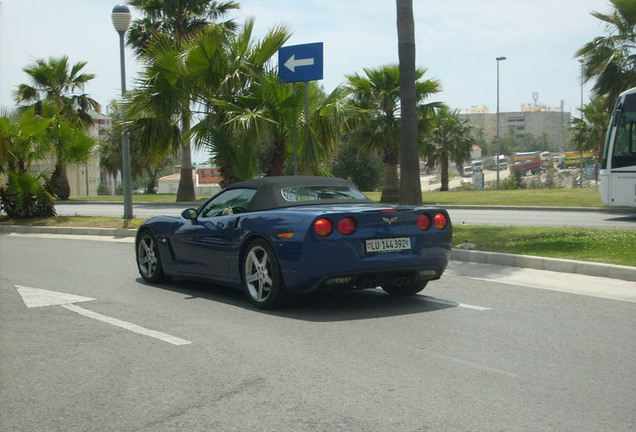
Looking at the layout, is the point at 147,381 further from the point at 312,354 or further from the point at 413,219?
the point at 413,219

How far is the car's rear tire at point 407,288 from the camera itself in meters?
7.97

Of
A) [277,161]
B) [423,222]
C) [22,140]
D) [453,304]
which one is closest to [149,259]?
[423,222]

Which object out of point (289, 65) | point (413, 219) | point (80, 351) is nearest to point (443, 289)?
point (413, 219)

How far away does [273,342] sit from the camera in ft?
19.5

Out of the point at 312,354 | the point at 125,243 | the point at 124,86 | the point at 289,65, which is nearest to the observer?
the point at 312,354

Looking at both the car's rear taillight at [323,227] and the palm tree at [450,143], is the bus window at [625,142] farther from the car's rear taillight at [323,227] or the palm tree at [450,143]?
the palm tree at [450,143]

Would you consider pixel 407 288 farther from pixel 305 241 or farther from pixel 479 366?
pixel 479 366

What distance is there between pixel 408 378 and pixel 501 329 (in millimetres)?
1726

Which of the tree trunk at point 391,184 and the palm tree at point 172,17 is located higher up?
the palm tree at point 172,17

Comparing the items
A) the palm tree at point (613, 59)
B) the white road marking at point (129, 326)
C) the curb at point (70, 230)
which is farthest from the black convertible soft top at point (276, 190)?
the palm tree at point (613, 59)

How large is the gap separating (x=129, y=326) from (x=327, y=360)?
85.0 inches

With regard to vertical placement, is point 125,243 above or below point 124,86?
below

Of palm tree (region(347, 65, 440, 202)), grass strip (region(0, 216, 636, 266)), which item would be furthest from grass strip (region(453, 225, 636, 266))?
palm tree (region(347, 65, 440, 202))

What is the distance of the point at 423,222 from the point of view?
7340 millimetres
